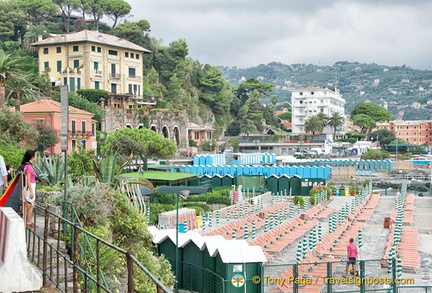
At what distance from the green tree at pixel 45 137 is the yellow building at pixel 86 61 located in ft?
69.3

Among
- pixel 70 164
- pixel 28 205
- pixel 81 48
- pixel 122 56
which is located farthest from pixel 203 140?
pixel 28 205

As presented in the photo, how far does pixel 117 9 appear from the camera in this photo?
285 ft

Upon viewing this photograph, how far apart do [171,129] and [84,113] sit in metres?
19.4

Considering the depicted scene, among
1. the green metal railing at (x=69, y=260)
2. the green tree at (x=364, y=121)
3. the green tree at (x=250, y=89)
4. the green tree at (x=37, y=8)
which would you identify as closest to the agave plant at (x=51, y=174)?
the green metal railing at (x=69, y=260)

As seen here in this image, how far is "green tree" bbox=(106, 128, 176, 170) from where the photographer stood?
44375 millimetres

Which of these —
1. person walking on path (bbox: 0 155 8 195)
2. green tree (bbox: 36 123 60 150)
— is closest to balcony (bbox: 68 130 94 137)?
Result: green tree (bbox: 36 123 60 150)

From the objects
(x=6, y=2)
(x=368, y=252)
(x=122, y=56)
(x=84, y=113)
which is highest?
(x=6, y=2)

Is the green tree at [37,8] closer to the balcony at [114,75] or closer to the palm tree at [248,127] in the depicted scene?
the balcony at [114,75]

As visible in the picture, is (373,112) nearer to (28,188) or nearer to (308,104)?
(308,104)

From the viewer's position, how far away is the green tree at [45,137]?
47.2 m

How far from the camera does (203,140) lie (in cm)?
8338

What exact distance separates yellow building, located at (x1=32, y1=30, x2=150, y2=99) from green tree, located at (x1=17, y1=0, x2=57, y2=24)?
45.2 ft

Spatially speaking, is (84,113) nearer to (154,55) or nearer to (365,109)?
(154,55)

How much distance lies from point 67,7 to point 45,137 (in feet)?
166
